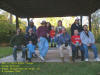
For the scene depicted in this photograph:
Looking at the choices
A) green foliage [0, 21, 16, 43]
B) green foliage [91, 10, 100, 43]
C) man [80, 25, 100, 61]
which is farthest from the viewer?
green foliage [91, 10, 100, 43]

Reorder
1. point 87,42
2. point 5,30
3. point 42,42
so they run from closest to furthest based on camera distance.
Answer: point 87,42 → point 42,42 → point 5,30

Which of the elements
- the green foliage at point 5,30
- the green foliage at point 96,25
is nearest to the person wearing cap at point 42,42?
the green foliage at point 5,30

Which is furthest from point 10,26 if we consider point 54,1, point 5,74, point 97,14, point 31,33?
point 97,14

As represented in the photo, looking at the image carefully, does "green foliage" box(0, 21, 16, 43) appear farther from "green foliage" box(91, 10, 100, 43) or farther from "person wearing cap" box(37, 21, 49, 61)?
"person wearing cap" box(37, 21, 49, 61)

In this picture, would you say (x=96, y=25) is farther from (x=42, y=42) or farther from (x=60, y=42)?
(x=42, y=42)

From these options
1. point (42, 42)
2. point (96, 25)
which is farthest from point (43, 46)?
point (96, 25)

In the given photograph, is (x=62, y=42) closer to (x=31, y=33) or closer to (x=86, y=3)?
(x=31, y=33)

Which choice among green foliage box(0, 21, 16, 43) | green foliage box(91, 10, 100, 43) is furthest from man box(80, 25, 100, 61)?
green foliage box(91, 10, 100, 43)

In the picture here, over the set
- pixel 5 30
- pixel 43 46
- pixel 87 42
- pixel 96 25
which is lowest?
pixel 43 46

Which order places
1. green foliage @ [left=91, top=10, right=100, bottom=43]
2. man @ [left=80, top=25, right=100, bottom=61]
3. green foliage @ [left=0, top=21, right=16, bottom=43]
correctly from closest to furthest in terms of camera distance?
1. man @ [left=80, top=25, right=100, bottom=61]
2. green foliage @ [left=0, top=21, right=16, bottom=43]
3. green foliage @ [left=91, top=10, right=100, bottom=43]

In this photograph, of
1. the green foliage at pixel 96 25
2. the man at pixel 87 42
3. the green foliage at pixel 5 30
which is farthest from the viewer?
the green foliage at pixel 96 25

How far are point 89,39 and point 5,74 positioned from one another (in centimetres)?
344

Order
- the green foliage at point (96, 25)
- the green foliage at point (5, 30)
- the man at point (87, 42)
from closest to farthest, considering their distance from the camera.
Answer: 1. the man at point (87, 42)
2. the green foliage at point (5, 30)
3. the green foliage at point (96, 25)

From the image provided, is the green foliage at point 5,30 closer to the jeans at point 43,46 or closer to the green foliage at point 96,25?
the green foliage at point 96,25
